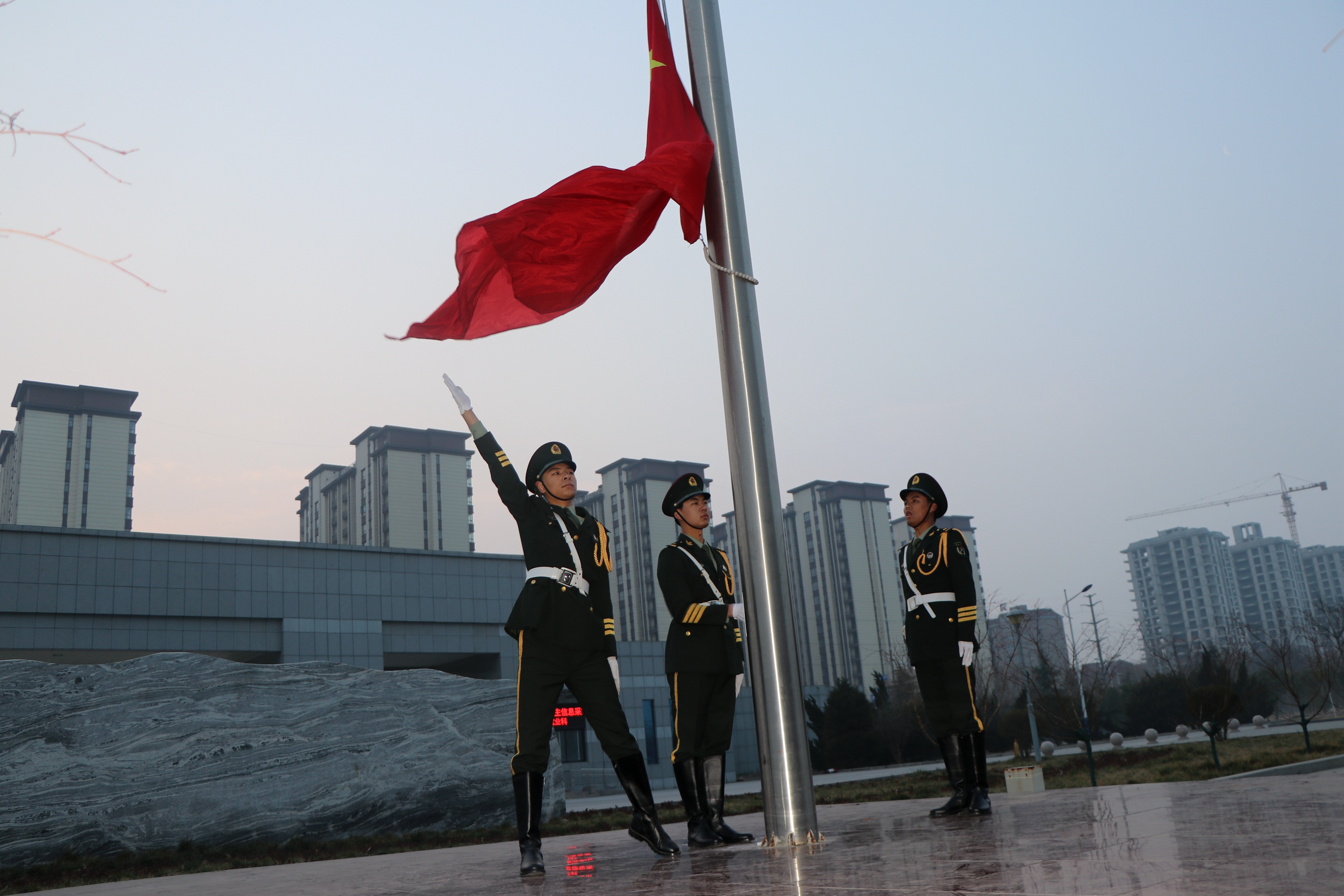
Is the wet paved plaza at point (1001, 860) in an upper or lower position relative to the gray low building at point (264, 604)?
lower

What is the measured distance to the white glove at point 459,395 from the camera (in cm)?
437

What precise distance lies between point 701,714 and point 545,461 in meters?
1.41

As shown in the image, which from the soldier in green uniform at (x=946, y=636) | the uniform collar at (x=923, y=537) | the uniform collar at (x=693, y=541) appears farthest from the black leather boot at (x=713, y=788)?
the uniform collar at (x=923, y=537)

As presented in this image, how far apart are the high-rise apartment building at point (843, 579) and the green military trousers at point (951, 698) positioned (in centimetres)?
6496

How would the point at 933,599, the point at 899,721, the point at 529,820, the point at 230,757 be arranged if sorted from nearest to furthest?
the point at 529,820, the point at 933,599, the point at 230,757, the point at 899,721

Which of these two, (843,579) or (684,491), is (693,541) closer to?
(684,491)

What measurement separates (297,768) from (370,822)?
3.29 feet

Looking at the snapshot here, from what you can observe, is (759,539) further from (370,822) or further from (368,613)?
(368,613)

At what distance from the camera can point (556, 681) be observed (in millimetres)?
4180

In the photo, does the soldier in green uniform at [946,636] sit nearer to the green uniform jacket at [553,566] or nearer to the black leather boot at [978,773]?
the black leather boot at [978,773]

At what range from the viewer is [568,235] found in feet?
15.3

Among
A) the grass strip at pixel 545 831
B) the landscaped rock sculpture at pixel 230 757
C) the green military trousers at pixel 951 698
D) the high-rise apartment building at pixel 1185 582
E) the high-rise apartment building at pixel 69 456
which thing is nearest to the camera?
the green military trousers at pixel 951 698

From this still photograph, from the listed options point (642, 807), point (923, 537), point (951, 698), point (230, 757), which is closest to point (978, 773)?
point (951, 698)

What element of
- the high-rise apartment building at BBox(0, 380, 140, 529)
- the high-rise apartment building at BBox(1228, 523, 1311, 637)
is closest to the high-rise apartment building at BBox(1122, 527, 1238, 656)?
the high-rise apartment building at BBox(1228, 523, 1311, 637)
